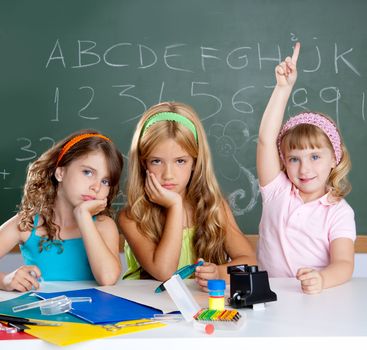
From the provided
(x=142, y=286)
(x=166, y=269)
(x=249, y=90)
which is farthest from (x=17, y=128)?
(x=142, y=286)

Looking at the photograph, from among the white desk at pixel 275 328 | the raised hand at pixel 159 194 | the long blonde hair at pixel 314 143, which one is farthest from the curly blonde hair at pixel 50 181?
the long blonde hair at pixel 314 143

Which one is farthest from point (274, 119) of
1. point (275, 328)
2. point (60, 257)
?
point (275, 328)

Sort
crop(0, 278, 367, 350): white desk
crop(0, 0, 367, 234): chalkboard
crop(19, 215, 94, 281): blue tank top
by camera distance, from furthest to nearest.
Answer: crop(0, 0, 367, 234): chalkboard
crop(19, 215, 94, 281): blue tank top
crop(0, 278, 367, 350): white desk

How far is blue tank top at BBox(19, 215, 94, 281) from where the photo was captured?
189 cm

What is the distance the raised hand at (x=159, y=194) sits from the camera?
6.40 ft

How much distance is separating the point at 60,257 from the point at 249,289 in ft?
2.59

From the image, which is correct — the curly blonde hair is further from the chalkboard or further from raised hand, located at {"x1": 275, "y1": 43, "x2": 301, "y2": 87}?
the chalkboard

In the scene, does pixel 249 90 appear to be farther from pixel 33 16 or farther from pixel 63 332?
pixel 63 332

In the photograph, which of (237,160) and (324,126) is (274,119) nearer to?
(324,126)

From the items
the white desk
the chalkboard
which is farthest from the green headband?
the chalkboard

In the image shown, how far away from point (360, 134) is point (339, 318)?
2099mm

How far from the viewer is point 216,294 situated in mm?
1260

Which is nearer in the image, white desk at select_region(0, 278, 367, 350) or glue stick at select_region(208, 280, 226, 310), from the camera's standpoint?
white desk at select_region(0, 278, 367, 350)

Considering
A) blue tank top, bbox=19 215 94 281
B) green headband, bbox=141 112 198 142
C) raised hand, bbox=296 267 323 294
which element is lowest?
raised hand, bbox=296 267 323 294
